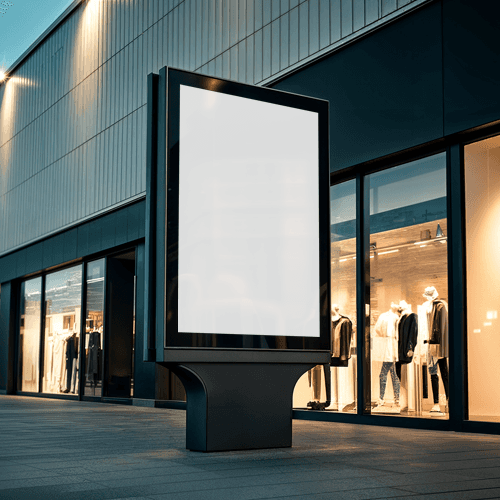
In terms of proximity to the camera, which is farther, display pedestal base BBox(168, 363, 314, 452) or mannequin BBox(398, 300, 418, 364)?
mannequin BBox(398, 300, 418, 364)

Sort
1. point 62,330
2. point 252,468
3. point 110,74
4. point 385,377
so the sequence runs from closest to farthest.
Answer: point 252,468 < point 385,377 < point 110,74 < point 62,330

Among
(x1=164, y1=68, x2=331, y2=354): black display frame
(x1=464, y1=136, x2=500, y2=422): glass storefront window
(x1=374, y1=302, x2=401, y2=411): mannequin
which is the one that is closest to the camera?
(x1=164, y1=68, x2=331, y2=354): black display frame

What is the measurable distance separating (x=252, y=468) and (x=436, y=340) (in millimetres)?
5068

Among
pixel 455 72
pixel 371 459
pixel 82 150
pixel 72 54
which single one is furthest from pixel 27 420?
pixel 72 54

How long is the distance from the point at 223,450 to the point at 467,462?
209cm

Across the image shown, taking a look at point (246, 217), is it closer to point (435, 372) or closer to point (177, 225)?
point (177, 225)

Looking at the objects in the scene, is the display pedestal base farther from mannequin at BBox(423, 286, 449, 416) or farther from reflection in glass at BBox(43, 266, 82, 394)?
reflection in glass at BBox(43, 266, 82, 394)

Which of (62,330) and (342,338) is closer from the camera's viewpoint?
(342,338)

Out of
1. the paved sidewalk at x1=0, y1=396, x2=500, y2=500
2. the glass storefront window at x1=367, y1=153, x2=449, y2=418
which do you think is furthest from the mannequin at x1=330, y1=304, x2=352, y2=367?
the paved sidewalk at x1=0, y1=396, x2=500, y2=500

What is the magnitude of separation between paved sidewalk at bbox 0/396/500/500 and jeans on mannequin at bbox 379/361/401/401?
4.99 feet

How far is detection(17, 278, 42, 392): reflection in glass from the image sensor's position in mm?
24094

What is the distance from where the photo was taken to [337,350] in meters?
11.4

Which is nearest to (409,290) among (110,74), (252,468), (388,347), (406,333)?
(406,333)

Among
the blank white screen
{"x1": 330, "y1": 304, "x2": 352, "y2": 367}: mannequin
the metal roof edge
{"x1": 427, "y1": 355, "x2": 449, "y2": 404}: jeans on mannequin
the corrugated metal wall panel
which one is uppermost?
the metal roof edge
